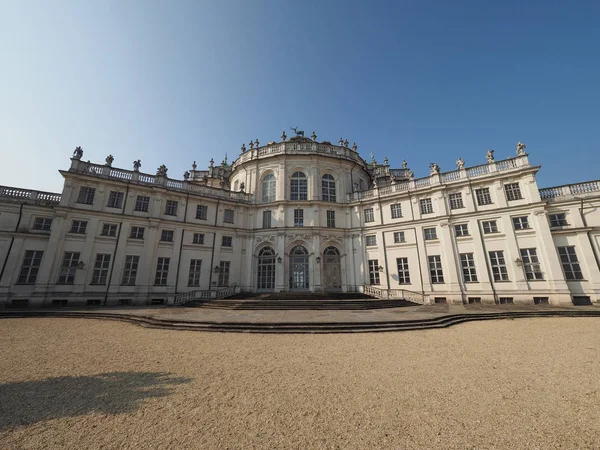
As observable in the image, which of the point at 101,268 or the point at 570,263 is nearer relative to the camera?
the point at 570,263

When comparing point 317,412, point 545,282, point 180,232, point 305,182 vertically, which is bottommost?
point 317,412

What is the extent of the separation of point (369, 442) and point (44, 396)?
601cm

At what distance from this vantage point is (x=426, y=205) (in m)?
23.0

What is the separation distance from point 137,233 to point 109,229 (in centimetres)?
204

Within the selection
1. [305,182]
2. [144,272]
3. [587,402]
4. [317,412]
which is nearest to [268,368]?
[317,412]

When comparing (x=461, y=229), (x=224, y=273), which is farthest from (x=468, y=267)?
(x=224, y=273)

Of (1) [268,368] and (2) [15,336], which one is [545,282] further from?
(2) [15,336]

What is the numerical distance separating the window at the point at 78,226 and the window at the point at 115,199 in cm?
228

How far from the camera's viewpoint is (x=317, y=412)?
4.09m

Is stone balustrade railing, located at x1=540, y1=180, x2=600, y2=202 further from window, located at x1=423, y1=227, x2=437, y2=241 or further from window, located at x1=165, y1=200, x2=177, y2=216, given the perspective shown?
window, located at x1=165, y1=200, x2=177, y2=216

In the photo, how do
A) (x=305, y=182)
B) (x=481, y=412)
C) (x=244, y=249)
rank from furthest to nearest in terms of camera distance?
(x=305, y=182) → (x=244, y=249) → (x=481, y=412)

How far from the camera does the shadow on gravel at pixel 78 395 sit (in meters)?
3.98

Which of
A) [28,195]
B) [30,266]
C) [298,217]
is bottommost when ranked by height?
[30,266]

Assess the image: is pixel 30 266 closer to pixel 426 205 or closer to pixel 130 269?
pixel 130 269
